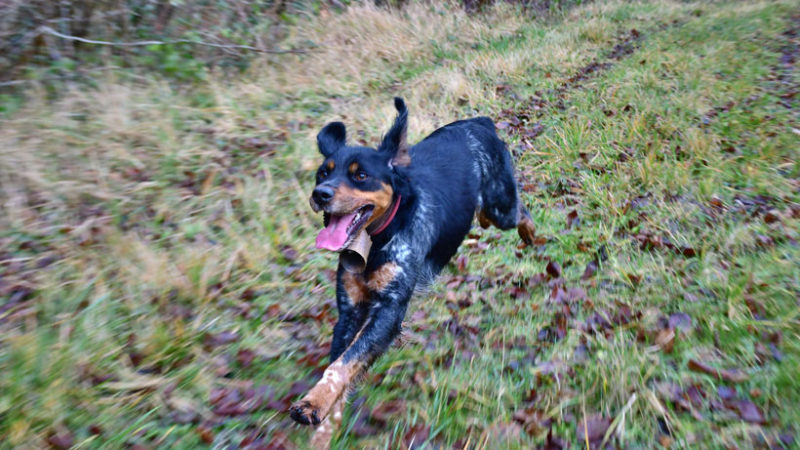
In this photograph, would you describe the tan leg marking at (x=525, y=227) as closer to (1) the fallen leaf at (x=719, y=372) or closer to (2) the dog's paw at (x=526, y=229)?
(2) the dog's paw at (x=526, y=229)

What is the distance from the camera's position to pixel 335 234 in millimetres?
2840

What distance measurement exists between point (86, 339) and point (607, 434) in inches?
133

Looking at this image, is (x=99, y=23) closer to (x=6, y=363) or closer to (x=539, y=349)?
(x=6, y=363)

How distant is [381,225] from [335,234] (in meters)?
0.41

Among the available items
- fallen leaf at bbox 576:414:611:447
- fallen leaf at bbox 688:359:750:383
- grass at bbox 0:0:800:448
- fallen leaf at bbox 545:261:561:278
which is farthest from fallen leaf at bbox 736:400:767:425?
fallen leaf at bbox 545:261:561:278

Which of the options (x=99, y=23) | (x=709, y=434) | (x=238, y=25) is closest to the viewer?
(x=709, y=434)

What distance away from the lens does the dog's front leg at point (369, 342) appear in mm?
2494

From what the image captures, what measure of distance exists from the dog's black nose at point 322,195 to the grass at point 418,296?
124 centimetres

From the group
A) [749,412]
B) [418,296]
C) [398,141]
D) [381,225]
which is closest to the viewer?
[749,412]

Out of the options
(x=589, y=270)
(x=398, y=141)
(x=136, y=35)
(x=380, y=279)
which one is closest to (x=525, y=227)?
(x=589, y=270)

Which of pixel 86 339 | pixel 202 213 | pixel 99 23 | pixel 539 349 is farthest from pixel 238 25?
pixel 539 349

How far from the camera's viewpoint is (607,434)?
2.45m

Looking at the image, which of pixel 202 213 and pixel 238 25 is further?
pixel 238 25

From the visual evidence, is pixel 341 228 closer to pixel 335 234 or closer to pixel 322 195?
pixel 335 234
